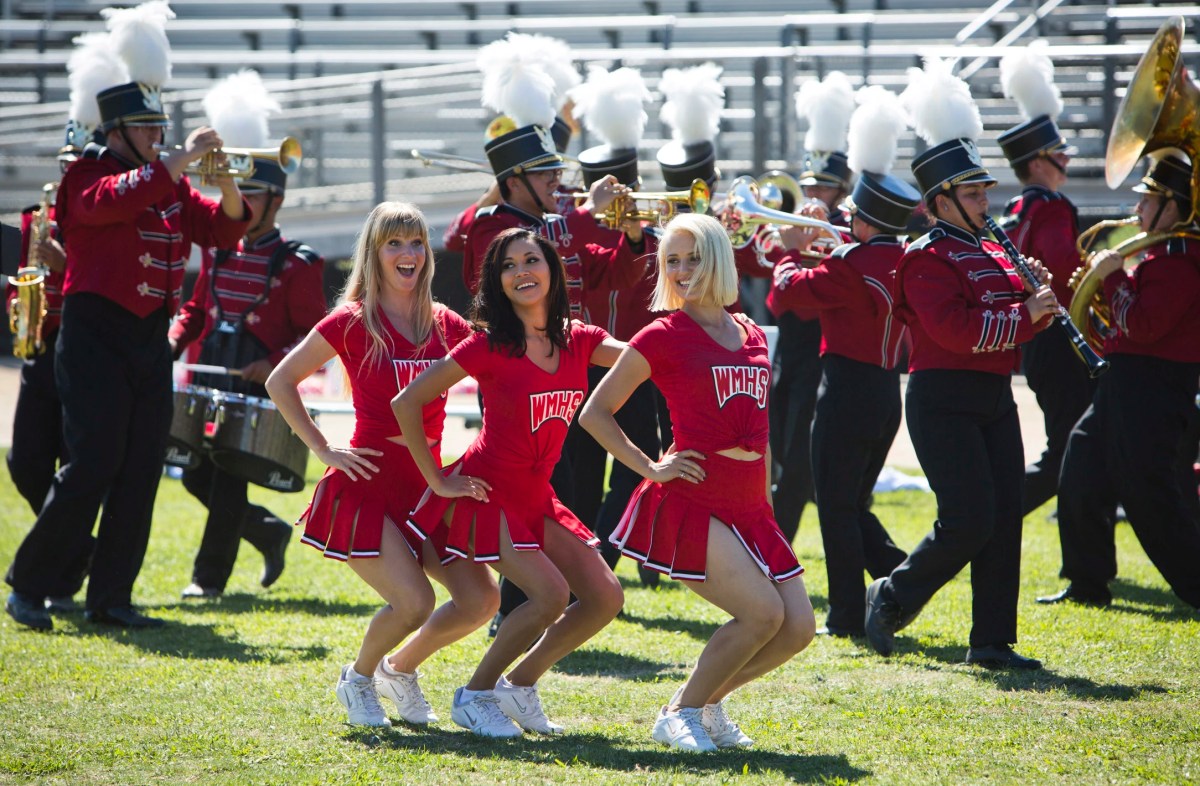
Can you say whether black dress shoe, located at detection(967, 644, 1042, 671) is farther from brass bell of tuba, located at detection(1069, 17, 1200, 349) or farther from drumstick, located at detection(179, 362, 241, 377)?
drumstick, located at detection(179, 362, 241, 377)

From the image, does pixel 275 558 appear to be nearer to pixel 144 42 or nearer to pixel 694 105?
pixel 144 42

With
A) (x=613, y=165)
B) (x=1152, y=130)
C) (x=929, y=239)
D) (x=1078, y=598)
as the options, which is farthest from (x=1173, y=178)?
(x=613, y=165)

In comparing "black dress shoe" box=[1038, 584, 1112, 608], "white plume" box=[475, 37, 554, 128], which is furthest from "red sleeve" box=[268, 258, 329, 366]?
"black dress shoe" box=[1038, 584, 1112, 608]

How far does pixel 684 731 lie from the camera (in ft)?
13.7

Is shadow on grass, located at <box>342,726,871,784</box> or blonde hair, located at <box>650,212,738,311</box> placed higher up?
blonde hair, located at <box>650,212,738,311</box>

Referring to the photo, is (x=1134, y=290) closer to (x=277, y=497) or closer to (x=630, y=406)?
(x=630, y=406)

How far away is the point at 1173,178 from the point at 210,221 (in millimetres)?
4169

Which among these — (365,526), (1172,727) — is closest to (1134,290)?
(1172,727)

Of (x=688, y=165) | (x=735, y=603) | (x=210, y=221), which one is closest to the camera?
(x=735, y=603)

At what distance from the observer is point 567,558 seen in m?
4.45

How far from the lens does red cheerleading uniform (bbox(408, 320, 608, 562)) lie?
4.35 meters

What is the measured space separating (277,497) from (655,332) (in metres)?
6.78

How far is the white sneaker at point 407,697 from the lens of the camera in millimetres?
4578

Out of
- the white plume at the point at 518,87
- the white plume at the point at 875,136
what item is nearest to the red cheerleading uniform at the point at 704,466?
the white plume at the point at 875,136
